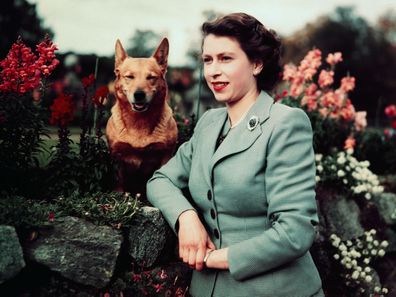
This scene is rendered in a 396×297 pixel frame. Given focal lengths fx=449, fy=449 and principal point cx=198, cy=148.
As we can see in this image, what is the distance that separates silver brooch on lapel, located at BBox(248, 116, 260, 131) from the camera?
252 cm

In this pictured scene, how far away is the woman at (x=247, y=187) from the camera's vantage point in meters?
2.30

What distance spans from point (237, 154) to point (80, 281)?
1.23m

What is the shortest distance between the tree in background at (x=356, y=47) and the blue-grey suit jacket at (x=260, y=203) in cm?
2926

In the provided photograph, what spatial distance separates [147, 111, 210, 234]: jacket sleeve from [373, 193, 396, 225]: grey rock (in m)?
3.62

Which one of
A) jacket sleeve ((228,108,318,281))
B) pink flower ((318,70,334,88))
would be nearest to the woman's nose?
jacket sleeve ((228,108,318,281))

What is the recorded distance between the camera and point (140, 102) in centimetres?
313

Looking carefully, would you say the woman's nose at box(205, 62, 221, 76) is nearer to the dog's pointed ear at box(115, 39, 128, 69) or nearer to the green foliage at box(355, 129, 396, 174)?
the dog's pointed ear at box(115, 39, 128, 69)

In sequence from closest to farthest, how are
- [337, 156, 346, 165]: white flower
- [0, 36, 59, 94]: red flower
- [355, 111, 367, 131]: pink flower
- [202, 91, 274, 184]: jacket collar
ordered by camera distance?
[202, 91, 274, 184]: jacket collar < [0, 36, 59, 94]: red flower < [337, 156, 346, 165]: white flower < [355, 111, 367, 131]: pink flower

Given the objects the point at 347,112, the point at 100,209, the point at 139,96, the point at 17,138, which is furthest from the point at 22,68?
the point at 347,112

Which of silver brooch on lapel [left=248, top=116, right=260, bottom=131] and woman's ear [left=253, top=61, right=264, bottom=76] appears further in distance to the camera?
woman's ear [left=253, top=61, right=264, bottom=76]

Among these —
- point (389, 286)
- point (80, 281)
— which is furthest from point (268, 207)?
point (389, 286)

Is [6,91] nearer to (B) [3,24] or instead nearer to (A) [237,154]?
(A) [237,154]

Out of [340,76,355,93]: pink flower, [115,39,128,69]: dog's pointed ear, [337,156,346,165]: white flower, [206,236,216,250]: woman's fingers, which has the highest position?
[340,76,355,93]: pink flower

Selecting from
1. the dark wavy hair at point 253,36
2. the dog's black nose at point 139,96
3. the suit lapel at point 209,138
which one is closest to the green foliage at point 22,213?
the dog's black nose at point 139,96
